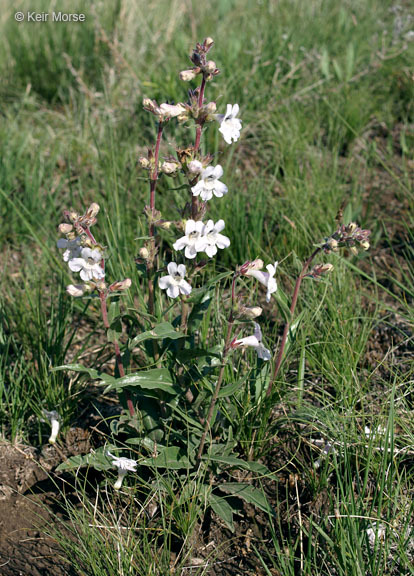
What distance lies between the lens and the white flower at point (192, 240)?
1532mm

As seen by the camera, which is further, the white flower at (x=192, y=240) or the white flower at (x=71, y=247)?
the white flower at (x=71, y=247)

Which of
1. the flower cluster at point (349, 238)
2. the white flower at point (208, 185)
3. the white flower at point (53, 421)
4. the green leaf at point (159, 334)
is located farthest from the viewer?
the white flower at point (53, 421)

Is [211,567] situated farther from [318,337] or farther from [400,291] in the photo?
[400,291]

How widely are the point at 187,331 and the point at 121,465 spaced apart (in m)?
0.45

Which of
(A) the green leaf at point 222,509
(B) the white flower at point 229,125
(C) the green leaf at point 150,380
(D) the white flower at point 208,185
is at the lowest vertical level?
(A) the green leaf at point 222,509

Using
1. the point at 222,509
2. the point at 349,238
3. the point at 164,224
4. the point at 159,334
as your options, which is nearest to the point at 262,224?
the point at 349,238

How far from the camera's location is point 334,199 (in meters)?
2.81

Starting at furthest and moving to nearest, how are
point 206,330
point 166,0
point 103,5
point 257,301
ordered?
point 166,0, point 103,5, point 257,301, point 206,330

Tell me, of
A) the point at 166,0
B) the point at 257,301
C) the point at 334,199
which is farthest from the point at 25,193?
the point at 166,0

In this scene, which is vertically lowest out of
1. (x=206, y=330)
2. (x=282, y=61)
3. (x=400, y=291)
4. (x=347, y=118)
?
(x=400, y=291)

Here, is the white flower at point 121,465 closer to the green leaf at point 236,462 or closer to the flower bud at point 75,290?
the green leaf at point 236,462

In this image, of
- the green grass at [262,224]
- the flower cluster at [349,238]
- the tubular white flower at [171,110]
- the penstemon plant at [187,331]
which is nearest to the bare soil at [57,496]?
the green grass at [262,224]

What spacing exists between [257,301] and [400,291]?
0.68 meters

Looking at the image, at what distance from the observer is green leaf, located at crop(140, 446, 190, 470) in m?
1.77
